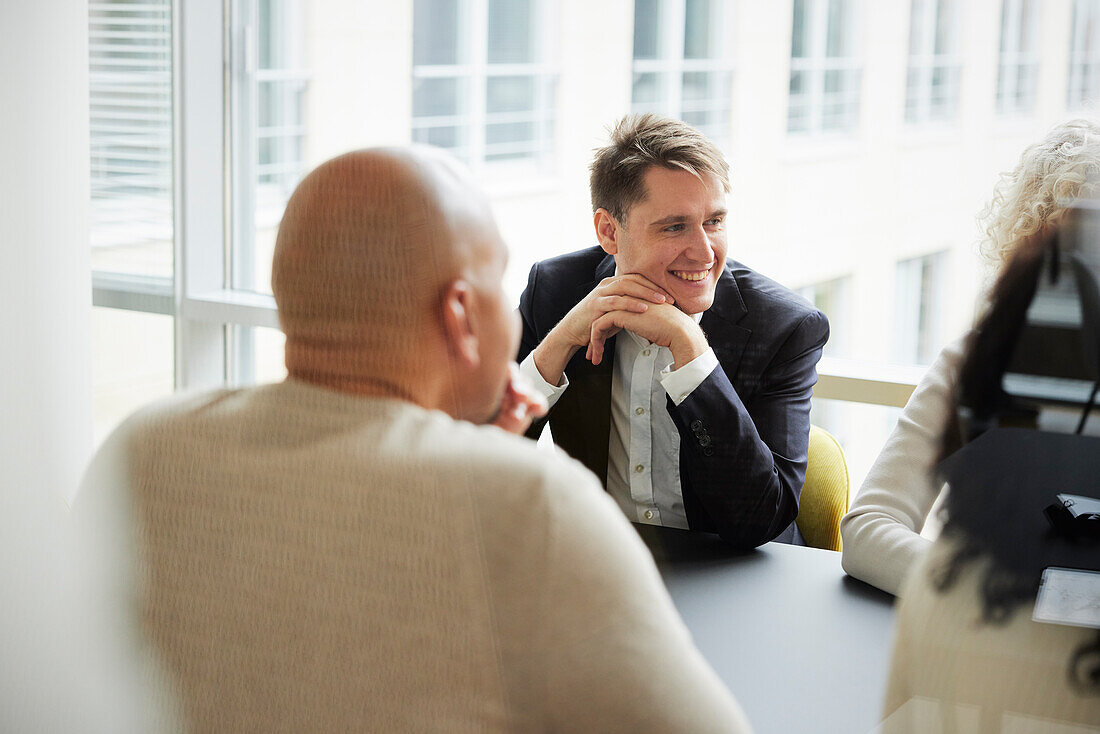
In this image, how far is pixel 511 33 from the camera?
1.91 metres

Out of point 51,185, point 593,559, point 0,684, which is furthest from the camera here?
point 51,185

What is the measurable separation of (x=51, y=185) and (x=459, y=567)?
0.65 m

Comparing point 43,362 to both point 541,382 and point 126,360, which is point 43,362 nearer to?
point 126,360

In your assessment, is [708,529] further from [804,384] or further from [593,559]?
[593,559]

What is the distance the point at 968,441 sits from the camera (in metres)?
0.62

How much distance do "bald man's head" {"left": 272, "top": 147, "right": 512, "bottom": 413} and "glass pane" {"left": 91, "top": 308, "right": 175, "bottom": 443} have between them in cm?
39

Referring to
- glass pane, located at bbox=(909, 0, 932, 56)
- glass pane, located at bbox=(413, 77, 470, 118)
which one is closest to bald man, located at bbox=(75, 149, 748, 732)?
glass pane, located at bbox=(909, 0, 932, 56)

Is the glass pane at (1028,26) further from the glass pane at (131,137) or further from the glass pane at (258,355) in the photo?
the glass pane at (131,137)

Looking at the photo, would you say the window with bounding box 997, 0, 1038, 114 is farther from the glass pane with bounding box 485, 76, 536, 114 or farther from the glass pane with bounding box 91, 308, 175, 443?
the glass pane with bounding box 485, 76, 536, 114

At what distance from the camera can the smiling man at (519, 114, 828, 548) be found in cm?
112

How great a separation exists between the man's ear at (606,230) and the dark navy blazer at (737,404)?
23 mm

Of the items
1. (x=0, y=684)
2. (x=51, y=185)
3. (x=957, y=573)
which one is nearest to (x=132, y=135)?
(x=51, y=185)

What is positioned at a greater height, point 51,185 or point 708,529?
point 51,185

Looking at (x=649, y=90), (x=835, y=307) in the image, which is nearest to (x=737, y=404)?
(x=835, y=307)
